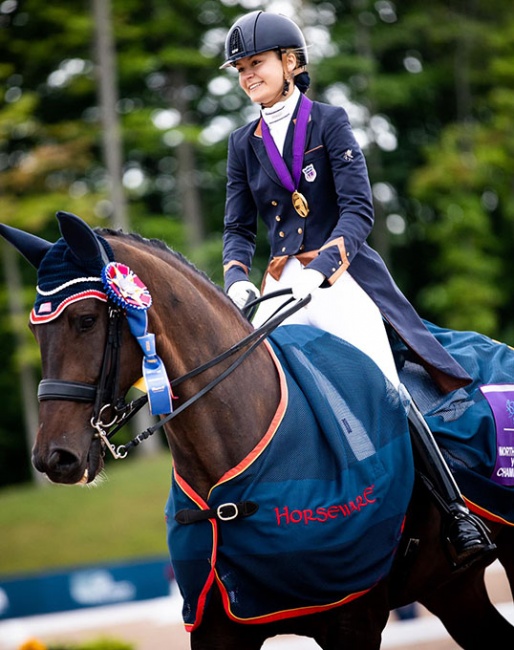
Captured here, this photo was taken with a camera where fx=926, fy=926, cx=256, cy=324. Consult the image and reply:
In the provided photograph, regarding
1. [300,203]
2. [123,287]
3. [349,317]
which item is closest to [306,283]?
[349,317]

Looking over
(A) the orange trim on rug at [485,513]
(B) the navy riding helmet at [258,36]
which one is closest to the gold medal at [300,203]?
(B) the navy riding helmet at [258,36]

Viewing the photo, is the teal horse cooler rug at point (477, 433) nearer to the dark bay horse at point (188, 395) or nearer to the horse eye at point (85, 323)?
the dark bay horse at point (188, 395)

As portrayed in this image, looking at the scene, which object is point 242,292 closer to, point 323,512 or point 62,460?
point 323,512

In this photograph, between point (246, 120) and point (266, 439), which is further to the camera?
point (246, 120)

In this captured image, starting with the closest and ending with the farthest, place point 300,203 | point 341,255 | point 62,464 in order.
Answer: point 62,464 → point 341,255 → point 300,203

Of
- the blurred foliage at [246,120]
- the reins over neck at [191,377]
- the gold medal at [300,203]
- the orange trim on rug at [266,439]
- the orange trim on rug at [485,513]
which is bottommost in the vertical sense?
the blurred foliage at [246,120]

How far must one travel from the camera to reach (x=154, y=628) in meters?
9.50

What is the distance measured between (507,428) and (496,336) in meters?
20.7

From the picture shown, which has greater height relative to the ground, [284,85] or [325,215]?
[284,85]

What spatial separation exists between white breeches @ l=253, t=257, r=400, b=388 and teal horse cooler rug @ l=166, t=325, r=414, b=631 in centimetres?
17

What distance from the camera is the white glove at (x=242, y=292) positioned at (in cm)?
400

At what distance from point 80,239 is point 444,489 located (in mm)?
1845

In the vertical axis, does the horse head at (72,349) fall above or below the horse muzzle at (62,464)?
above

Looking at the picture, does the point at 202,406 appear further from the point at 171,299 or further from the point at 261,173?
the point at 261,173
